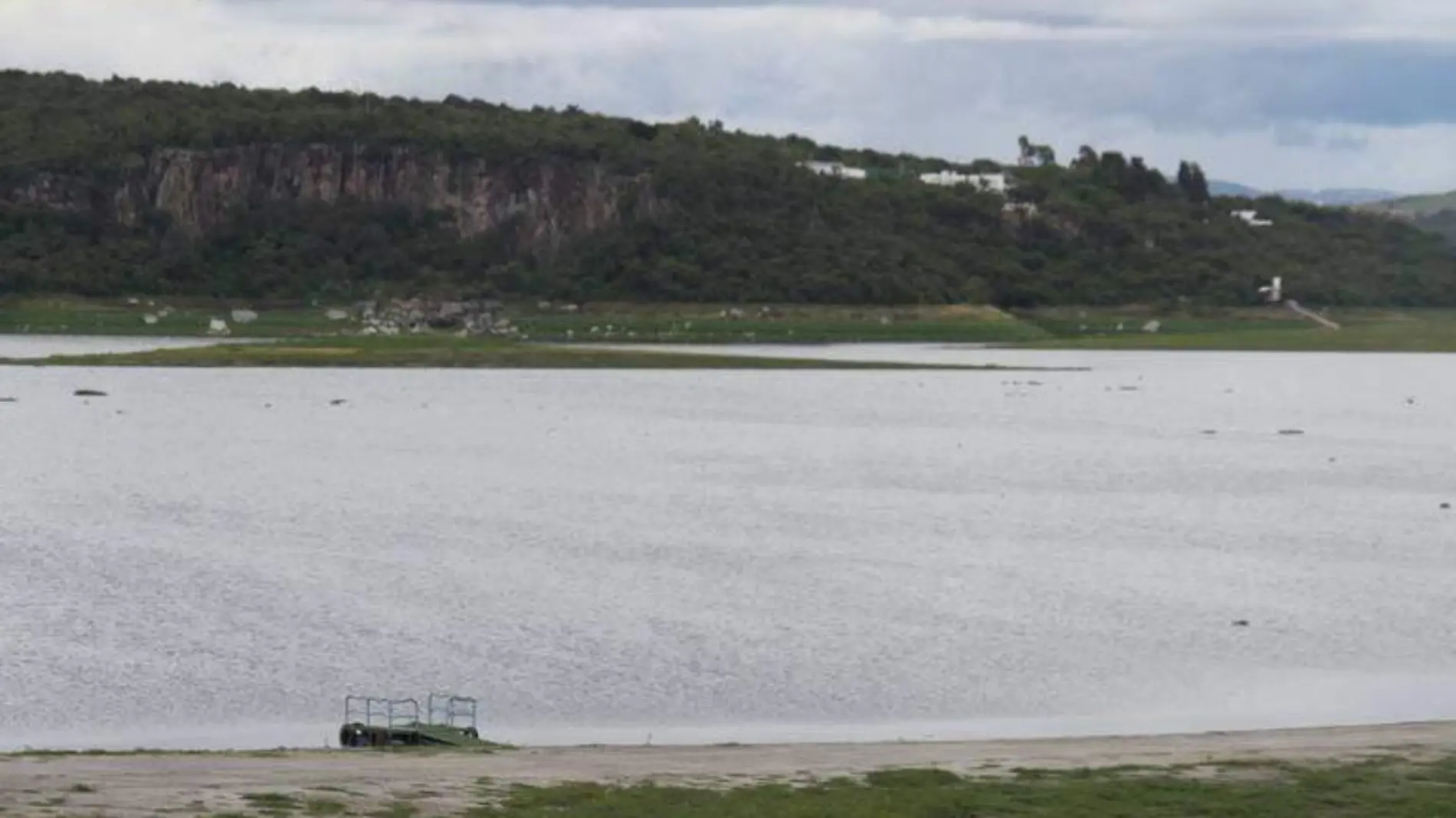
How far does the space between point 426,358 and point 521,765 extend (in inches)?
5516

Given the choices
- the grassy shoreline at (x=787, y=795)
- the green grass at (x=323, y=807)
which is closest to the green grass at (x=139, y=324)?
the grassy shoreline at (x=787, y=795)

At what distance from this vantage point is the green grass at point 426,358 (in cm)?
15662

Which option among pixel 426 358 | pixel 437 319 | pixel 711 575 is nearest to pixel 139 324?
pixel 437 319

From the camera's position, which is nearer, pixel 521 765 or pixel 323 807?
pixel 323 807

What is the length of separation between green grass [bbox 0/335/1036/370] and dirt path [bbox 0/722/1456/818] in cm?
12246

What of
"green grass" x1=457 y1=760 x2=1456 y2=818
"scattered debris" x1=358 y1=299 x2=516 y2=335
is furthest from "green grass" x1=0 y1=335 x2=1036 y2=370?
"green grass" x1=457 y1=760 x2=1456 y2=818

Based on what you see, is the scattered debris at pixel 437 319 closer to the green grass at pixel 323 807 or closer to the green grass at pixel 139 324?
the green grass at pixel 139 324

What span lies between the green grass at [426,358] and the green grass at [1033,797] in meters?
127

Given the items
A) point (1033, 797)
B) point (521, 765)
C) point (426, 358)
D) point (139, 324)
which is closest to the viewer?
point (1033, 797)

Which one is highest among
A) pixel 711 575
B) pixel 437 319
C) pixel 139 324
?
pixel 437 319

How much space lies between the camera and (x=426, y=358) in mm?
169250

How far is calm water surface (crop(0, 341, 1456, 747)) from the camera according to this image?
136 ft

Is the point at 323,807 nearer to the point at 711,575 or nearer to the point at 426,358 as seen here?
the point at 711,575

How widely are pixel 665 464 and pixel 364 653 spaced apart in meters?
53.1
